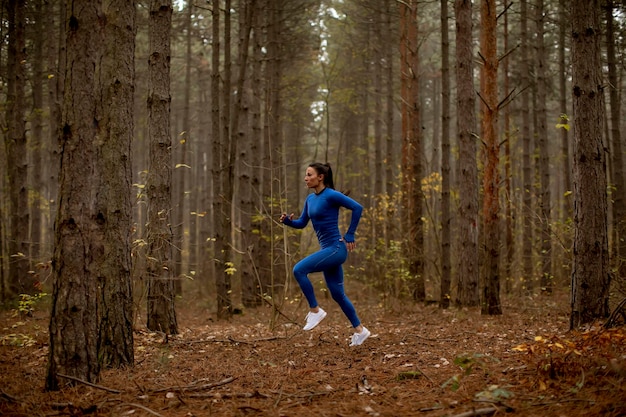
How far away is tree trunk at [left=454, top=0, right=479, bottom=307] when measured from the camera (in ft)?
31.9

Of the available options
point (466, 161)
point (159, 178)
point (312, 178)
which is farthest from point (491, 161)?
point (159, 178)

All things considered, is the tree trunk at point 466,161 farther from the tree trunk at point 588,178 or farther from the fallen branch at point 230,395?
the fallen branch at point 230,395

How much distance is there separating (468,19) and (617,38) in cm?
779

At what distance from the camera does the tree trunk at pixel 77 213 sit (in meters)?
4.12

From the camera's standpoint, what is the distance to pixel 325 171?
6.71 metres

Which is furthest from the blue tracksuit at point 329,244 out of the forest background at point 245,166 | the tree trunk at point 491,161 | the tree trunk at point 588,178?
the tree trunk at point 491,161

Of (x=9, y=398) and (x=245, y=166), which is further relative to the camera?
(x=245, y=166)

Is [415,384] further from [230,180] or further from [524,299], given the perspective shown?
[524,299]

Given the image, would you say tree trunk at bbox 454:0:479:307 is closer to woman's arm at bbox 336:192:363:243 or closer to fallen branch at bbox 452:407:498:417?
woman's arm at bbox 336:192:363:243

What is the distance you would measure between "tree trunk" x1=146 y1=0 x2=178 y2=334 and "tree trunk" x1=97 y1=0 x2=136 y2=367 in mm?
1708

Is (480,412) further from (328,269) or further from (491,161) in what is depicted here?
(491,161)

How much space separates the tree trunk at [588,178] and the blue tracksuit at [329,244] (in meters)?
2.71

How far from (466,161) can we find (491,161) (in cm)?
65

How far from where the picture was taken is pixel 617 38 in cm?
1461
